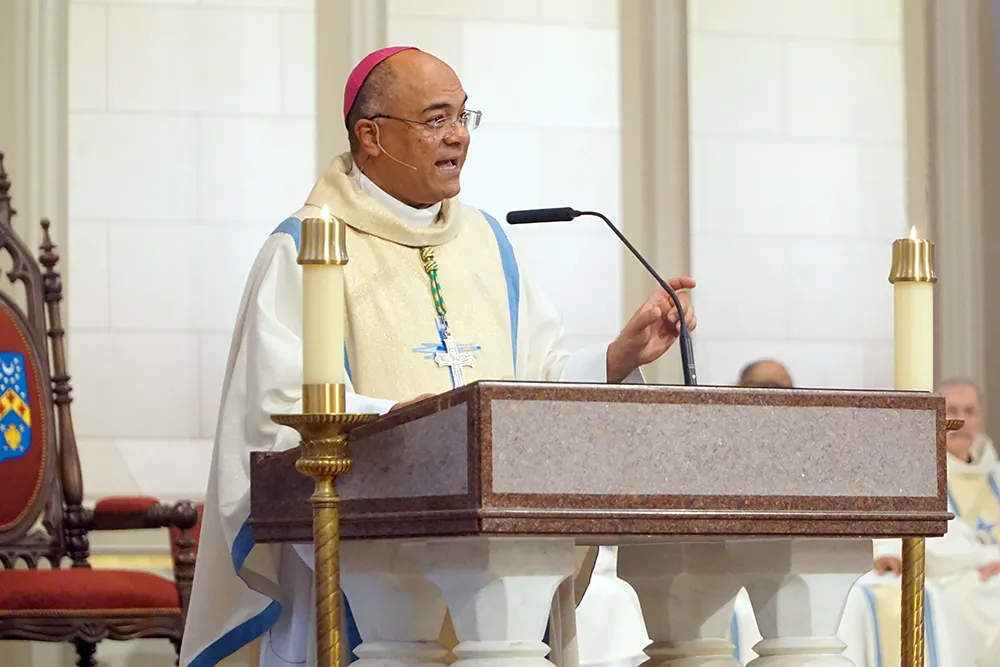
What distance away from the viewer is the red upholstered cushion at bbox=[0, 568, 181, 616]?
4566 mm

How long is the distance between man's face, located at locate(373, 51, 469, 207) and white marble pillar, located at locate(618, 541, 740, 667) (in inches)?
35.3

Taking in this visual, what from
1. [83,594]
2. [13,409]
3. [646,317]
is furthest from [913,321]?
[13,409]

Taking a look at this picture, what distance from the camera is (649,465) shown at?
2.26 meters

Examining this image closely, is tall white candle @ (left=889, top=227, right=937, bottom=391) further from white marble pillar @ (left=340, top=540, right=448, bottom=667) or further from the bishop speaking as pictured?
white marble pillar @ (left=340, top=540, right=448, bottom=667)

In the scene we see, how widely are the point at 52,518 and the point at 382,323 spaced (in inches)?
82.4

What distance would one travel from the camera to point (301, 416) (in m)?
2.38

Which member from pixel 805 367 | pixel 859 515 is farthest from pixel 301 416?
pixel 805 367

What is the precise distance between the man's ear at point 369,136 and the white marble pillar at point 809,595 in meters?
1.21

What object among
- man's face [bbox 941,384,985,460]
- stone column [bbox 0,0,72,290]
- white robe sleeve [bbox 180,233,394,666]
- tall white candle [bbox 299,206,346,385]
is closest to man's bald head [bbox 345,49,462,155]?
white robe sleeve [bbox 180,233,394,666]

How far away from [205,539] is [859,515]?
1.31 meters

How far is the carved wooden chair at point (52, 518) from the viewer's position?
15.1ft

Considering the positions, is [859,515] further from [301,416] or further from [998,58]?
[998,58]

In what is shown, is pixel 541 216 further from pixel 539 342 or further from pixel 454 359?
pixel 539 342

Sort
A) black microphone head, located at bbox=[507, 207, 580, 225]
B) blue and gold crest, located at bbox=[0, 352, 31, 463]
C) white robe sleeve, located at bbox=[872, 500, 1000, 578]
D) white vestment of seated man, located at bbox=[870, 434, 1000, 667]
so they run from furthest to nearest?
white robe sleeve, located at bbox=[872, 500, 1000, 578]
white vestment of seated man, located at bbox=[870, 434, 1000, 667]
blue and gold crest, located at bbox=[0, 352, 31, 463]
black microphone head, located at bbox=[507, 207, 580, 225]
